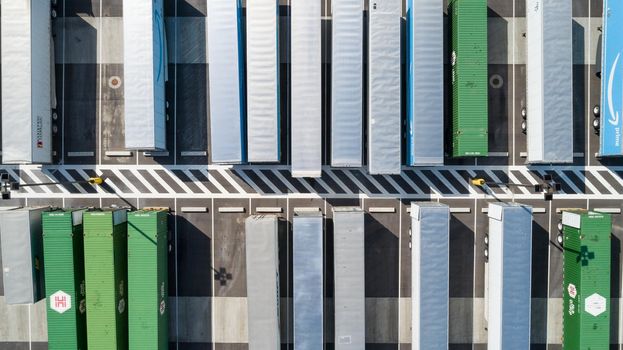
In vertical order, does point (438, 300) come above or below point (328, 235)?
below

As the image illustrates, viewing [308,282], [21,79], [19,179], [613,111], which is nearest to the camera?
[308,282]

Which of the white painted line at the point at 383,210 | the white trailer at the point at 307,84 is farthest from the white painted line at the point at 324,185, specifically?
the white painted line at the point at 383,210

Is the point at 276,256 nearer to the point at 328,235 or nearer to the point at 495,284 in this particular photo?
the point at 328,235

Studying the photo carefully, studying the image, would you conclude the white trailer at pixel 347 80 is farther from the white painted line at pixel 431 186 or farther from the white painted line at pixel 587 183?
the white painted line at pixel 587 183

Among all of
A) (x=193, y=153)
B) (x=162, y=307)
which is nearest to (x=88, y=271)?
(x=162, y=307)

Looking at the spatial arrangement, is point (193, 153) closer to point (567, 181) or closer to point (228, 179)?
point (228, 179)

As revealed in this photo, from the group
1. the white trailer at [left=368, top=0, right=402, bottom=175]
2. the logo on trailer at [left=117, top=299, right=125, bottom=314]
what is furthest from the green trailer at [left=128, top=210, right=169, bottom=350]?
the white trailer at [left=368, top=0, right=402, bottom=175]

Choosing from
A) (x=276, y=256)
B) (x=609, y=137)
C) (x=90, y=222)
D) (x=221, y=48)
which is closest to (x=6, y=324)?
(x=90, y=222)
